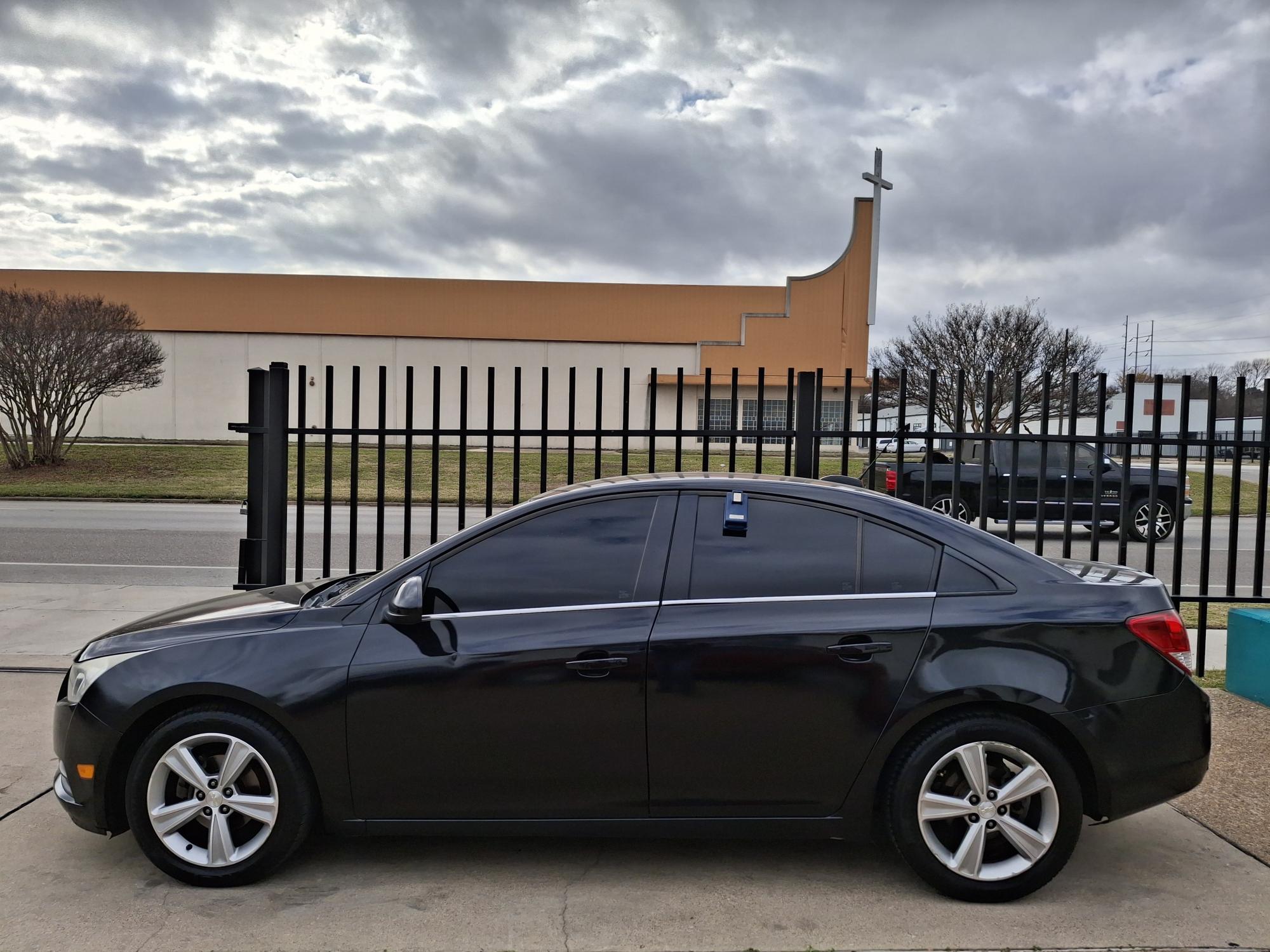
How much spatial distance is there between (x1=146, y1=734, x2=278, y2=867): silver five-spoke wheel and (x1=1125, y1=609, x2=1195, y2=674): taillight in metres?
3.16

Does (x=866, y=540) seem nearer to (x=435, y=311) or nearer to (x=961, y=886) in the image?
(x=961, y=886)

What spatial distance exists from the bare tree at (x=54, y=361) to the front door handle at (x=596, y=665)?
2344cm

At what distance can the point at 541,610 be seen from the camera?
362 centimetres

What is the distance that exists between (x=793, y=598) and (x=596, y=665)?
0.75 m

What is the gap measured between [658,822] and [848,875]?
2.58 feet

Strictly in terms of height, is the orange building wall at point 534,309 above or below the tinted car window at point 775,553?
above

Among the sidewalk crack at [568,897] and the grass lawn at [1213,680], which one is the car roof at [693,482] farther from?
the grass lawn at [1213,680]

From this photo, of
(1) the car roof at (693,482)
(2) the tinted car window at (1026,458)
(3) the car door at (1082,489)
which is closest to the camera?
(1) the car roof at (693,482)

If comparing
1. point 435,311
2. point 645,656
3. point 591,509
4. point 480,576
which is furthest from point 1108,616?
point 435,311

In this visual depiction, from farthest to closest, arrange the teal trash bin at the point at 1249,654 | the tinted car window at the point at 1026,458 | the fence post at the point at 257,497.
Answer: the tinted car window at the point at 1026,458 → the fence post at the point at 257,497 → the teal trash bin at the point at 1249,654

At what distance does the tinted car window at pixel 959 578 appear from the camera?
11.8 feet

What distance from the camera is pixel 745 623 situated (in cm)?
355

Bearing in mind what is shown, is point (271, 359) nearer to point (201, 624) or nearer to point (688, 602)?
point (201, 624)

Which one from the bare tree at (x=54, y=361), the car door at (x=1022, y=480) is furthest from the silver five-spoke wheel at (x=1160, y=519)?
the bare tree at (x=54, y=361)
